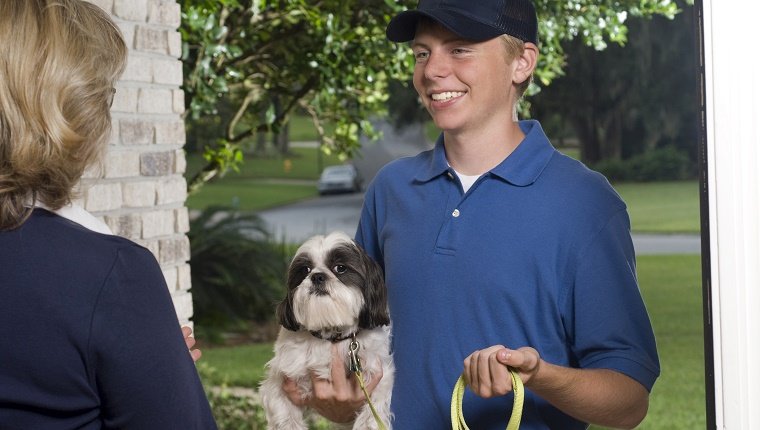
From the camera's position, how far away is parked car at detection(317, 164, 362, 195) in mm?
8961

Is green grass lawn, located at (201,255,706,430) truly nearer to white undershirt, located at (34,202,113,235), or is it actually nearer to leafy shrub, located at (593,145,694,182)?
leafy shrub, located at (593,145,694,182)

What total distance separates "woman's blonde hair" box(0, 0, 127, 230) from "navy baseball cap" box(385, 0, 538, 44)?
0.66m

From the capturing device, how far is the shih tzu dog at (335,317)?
173 cm

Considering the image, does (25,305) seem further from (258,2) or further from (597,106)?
(597,106)

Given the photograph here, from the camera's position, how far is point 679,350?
7574mm

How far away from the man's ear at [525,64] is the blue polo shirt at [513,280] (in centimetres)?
9

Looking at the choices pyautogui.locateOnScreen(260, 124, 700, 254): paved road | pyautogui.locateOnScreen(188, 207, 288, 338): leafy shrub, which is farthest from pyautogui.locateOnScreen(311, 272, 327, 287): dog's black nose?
pyautogui.locateOnScreen(260, 124, 700, 254): paved road

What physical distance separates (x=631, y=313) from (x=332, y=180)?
753 centimetres

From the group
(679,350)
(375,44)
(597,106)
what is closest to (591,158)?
(597,106)

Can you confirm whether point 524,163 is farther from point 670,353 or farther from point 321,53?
point 670,353

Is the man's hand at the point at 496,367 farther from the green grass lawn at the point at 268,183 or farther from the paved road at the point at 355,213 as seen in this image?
the green grass lawn at the point at 268,183

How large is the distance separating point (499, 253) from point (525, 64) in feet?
1.25

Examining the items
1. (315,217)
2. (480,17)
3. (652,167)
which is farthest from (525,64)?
(315,217)

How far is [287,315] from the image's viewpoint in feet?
5.98
